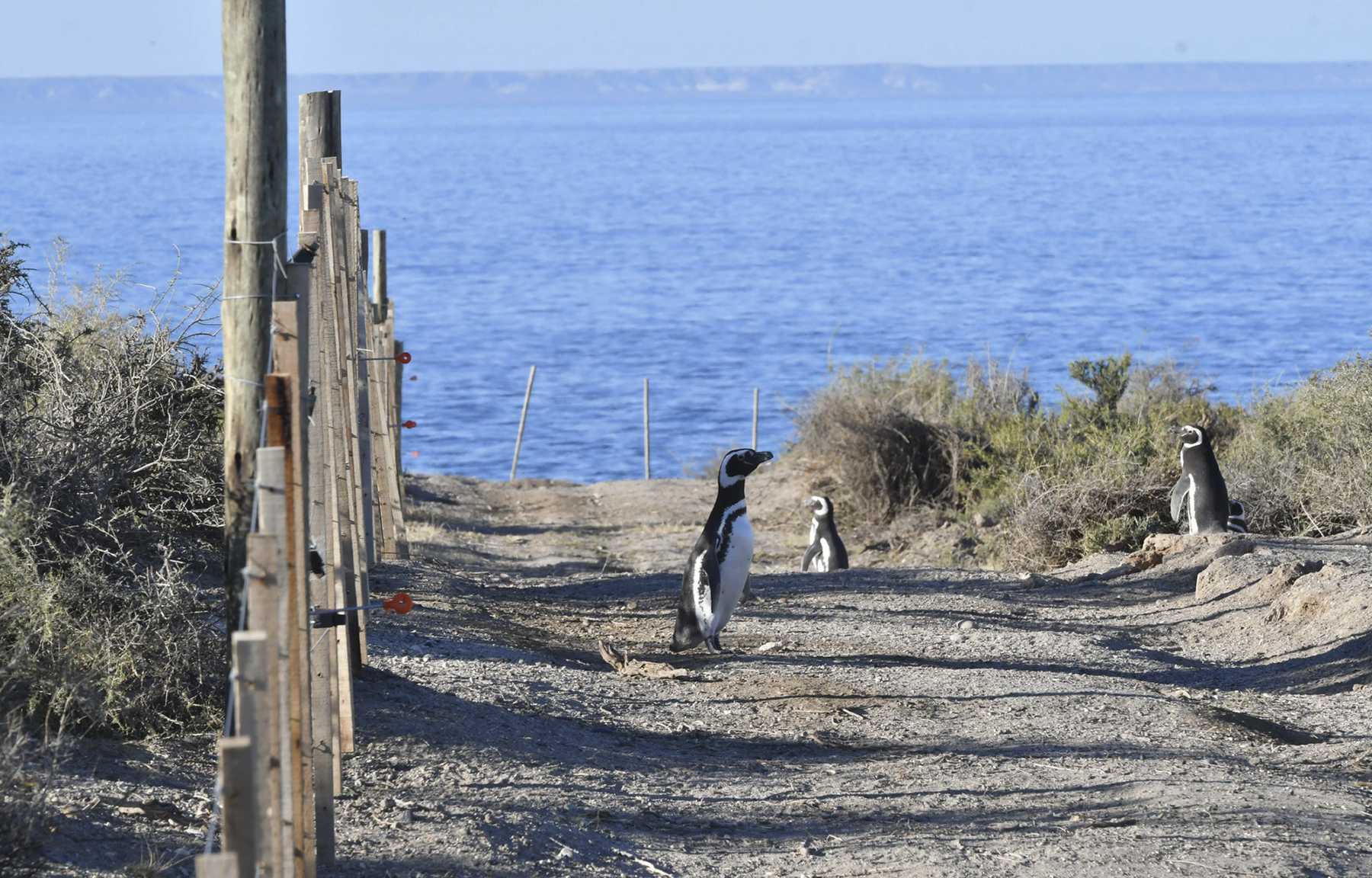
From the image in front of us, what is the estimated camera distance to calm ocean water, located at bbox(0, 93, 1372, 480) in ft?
138

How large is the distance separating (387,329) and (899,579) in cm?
578

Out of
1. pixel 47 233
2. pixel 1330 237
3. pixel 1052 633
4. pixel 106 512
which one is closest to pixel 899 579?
pixel 1052 633

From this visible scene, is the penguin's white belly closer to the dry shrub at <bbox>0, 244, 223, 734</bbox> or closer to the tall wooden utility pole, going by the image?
the dry shrub at <bbox>0, 244, 223, 734</bbox>

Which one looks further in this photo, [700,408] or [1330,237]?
[1330,237]

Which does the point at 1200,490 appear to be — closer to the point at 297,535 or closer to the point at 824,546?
the point at 824,546

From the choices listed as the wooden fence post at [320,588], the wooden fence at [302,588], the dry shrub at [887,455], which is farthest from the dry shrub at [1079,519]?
the wooden fence post at [320,588]

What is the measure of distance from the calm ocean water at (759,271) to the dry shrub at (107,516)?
0.76m

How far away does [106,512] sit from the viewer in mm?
8281

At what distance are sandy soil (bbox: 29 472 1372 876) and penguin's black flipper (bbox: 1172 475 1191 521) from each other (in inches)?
48.3

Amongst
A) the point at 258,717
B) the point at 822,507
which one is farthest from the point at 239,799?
the point at 822,507

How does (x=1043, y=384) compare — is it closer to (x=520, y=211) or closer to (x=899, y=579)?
(x=899, y=579)

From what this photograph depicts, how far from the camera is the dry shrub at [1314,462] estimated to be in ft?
50.2

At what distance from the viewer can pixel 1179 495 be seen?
596 inches

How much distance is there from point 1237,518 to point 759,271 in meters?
61.5
